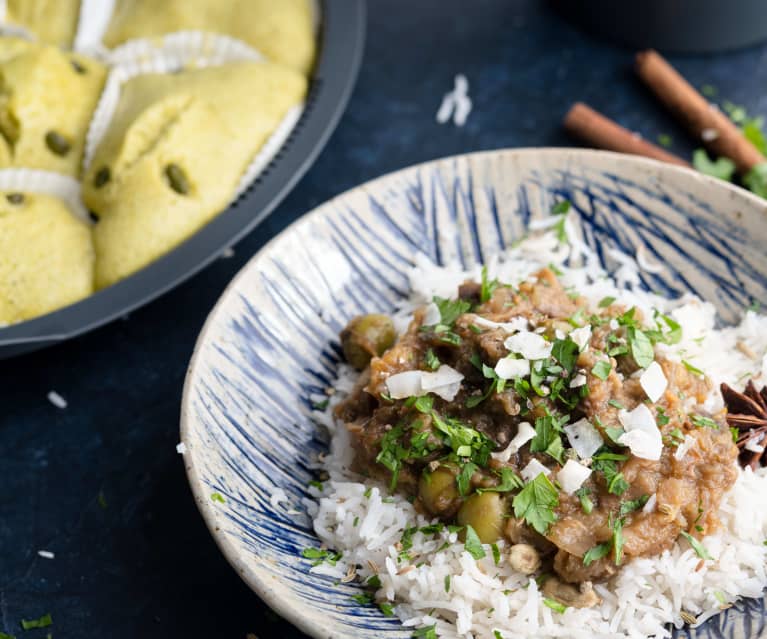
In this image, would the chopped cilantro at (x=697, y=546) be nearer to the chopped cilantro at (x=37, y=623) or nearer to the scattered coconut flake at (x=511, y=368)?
the scattered coconut flake at (x=511, y=368)

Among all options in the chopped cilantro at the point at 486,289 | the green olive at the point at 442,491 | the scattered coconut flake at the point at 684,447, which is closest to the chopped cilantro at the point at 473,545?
the green olive at the point at 442,491

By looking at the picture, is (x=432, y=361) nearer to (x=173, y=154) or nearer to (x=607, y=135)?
(x=173, y=154)

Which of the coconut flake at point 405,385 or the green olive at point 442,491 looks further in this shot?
the coconut flake at point 405,385

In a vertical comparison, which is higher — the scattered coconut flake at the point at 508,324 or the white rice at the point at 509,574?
the scattered coconut flake at the point at 508,324

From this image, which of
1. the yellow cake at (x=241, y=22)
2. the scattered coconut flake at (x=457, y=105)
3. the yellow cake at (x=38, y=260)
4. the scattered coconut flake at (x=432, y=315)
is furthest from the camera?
the scattered coconut flake at (x=457, y=105)

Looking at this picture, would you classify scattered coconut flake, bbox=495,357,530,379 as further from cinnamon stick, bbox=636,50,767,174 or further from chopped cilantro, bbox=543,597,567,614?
cinnamon stick, bbox=636,50,767,174

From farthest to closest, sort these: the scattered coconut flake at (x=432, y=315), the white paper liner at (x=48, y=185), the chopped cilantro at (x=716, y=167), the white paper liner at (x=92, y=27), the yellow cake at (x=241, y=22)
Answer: the white paper liner at (x=92, y=27), the yellow cake at (x=241, y=22), the chopped cilantro at (x=716, y=167), the white paper liner at (x=48, y=185), the scattered coconut flake at (x=432, y=315)
